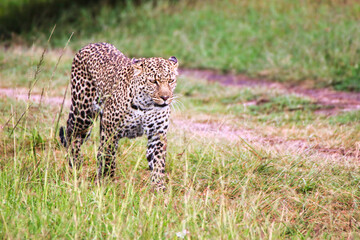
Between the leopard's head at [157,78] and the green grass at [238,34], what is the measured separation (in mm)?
5743

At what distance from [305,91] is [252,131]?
3854 millimetres

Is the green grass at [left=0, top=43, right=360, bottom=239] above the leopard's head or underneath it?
underneath

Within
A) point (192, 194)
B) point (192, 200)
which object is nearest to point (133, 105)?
point (192, 194)

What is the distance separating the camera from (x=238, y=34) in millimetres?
14656

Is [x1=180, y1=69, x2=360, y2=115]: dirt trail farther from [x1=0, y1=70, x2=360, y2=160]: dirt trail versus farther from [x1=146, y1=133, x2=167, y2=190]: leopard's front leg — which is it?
[x1=146, y1=133, x2=167, y2=190]: leopard's front leg

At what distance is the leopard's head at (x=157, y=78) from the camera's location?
5293 millimetres

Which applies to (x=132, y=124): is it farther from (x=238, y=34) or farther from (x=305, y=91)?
(x=238, y=34)

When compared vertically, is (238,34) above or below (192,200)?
above

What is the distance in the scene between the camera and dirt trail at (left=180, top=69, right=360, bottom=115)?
9336 mm

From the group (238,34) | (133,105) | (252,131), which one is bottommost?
(252,131)

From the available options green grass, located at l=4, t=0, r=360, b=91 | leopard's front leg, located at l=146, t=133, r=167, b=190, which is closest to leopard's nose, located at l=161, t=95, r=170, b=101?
leopard's front leg, located at l=146, t=133, r=167, b=190

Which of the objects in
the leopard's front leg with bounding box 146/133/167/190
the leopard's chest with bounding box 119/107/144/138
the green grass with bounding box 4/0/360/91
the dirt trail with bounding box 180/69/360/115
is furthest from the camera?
the green grass with bounding box 4/0/360/91

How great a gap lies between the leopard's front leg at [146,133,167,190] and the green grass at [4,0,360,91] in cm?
572

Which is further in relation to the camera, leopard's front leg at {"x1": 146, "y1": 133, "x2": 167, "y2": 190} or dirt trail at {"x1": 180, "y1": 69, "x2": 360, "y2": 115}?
dirt trail at {"x1": 180, "y1": 69, "x2": 360, "y2": 115}
